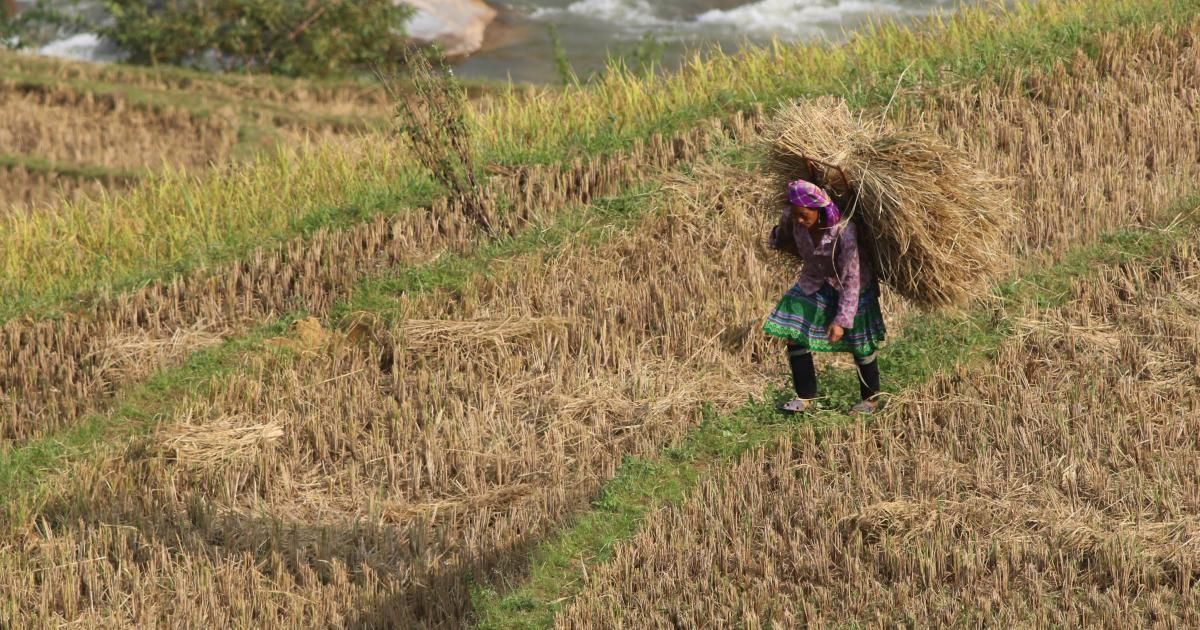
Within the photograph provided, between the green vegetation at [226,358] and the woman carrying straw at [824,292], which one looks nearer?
the woman carrying straw at [824,292]

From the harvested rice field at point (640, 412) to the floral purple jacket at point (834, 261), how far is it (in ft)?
1.22

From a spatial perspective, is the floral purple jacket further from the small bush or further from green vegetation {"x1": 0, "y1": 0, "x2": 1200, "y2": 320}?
the small bush

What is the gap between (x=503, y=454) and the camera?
6539 mm

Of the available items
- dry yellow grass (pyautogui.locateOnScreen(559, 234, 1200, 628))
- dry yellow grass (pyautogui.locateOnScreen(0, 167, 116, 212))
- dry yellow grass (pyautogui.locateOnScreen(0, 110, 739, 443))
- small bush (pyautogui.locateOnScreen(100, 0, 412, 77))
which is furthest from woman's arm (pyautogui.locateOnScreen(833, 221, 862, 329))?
small bush (pyautogui.locateOnScreen(100, 0, 412, 77))

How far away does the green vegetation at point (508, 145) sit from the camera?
8977 millimetres

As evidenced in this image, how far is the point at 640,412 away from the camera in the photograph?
673cm

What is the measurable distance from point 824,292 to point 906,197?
0.51 meters

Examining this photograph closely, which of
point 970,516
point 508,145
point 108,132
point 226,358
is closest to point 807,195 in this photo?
point 970,516

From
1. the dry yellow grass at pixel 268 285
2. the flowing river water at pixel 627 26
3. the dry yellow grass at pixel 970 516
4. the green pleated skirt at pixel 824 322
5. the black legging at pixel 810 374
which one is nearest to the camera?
the dry yellow grass at pixel 970 516

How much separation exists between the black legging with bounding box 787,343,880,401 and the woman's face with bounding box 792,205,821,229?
1.85ft

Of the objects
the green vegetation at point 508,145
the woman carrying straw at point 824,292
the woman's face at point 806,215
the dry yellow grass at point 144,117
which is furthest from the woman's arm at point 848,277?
the dry yellow grass at point 144,117

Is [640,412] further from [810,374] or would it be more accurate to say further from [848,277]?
[848,277]

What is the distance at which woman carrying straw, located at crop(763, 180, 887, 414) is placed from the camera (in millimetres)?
5848

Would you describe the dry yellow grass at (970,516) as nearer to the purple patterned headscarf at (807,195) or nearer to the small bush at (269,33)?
the purple patterned headscarf at (807,195)
